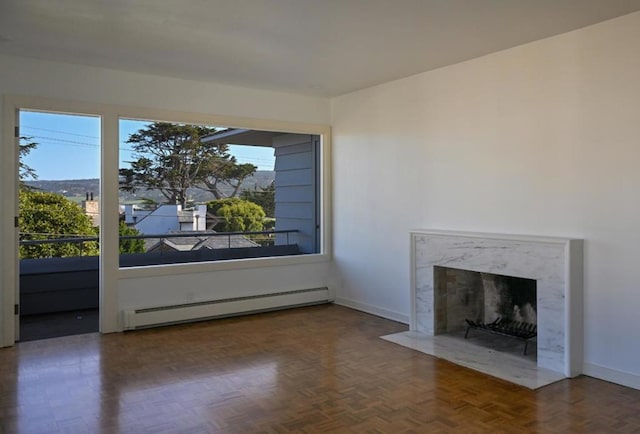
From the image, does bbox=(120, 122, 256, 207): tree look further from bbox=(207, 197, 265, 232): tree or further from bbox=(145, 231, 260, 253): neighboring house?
bbox=(145, 231, 260, 253): neighboring house

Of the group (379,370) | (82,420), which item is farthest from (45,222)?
(379,370)

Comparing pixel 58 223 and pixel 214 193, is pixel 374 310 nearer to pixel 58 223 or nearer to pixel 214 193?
pixel 214 193

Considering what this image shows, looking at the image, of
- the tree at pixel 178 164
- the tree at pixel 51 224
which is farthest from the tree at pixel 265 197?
the tree at pixel 51 224

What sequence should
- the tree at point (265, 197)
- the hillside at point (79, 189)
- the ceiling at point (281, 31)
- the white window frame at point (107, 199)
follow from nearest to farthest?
the ceiling at point (281, 31), the white window frame at point (107, 199), the hillside at point (79, 189), the tree at point (265, 197)

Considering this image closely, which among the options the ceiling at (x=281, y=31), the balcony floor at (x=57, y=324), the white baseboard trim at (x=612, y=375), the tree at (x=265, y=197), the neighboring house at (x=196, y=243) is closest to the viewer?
the ceiling at (x=281, y=31)

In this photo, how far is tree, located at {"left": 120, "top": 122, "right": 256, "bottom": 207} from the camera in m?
5.42

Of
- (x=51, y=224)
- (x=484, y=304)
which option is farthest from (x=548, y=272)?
(x=51, y=224)

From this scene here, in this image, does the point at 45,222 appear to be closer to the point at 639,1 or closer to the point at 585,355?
the point at 585,355

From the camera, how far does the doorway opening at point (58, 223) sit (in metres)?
5.17

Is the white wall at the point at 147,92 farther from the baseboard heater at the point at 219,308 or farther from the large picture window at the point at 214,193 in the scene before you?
the baseboard heater at the point at 219,308

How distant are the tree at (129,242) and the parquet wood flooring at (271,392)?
0.97 m

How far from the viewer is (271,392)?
11.3ft

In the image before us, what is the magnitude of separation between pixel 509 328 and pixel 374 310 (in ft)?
5.54

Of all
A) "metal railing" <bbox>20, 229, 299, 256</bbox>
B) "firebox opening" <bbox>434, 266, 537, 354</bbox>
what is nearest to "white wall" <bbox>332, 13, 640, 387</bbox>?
"firebox opening" <bbox>434, 266, 537, 354</bbox>
